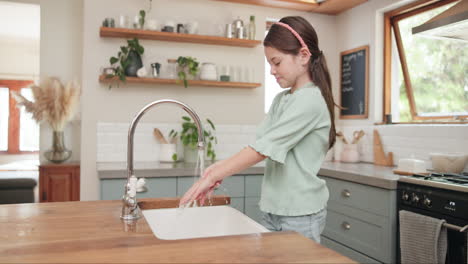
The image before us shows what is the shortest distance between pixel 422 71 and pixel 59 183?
370 cm

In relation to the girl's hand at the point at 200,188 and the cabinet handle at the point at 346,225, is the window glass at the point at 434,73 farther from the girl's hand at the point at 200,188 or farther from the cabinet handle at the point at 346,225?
the girl's hand at the point at 200,188

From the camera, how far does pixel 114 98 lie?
3.40 meters

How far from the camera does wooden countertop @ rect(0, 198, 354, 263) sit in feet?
2.98

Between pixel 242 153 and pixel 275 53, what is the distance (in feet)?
1.26

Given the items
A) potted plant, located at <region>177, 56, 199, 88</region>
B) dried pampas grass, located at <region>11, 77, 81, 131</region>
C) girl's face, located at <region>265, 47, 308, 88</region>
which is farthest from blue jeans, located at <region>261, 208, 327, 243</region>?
dried pampas grass, located at <region>11, 77, 81, 131</region>

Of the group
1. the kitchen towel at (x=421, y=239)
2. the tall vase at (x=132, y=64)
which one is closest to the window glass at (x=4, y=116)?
the tall vase at (x=132, y=64)

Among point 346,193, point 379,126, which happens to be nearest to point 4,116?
point 379,126

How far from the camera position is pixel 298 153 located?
1390 millimetres

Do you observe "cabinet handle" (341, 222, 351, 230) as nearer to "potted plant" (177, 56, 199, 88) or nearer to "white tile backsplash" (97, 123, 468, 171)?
"white tile backsplash" (97, 123, 468, 171)

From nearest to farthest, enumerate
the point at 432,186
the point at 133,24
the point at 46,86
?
the point at 432,186 → the point at 133,24 → the point at 46,86

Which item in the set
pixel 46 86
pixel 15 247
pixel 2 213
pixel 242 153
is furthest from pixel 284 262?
pixel 46 86

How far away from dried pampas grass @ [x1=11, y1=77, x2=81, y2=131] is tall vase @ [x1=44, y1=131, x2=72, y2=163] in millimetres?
94

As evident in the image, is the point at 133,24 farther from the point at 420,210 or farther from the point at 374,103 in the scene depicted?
the point at 420,210

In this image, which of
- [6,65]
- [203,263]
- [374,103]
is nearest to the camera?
[203,263]
